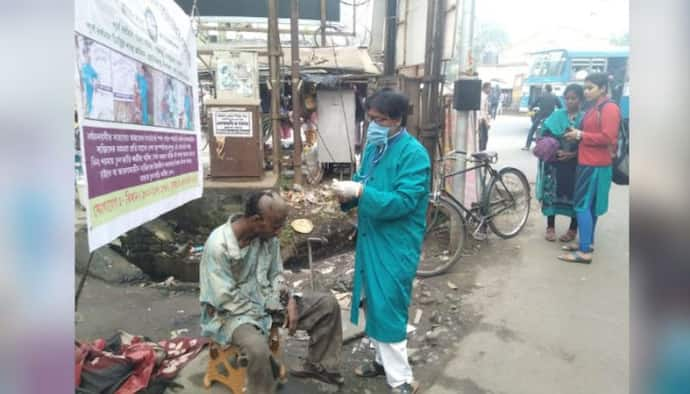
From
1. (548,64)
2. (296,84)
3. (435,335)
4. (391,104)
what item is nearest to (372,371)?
(435,335)

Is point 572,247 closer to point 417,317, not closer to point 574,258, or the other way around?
point 574,258

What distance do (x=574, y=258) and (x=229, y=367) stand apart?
3810mm

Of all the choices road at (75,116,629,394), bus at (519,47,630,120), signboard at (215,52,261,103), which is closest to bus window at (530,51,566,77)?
bus at (519,47,630,120)

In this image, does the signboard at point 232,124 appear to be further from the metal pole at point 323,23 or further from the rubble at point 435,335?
the metal pole at point 323,23

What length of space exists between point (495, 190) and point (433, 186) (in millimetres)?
722

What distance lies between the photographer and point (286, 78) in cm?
829

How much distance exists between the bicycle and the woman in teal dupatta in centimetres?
33

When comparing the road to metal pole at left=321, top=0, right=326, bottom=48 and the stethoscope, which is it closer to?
the stethoscope

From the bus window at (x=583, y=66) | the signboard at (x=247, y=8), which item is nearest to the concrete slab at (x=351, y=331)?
the signboard at (x=247, y=8)

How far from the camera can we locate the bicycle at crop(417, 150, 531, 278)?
491 centimetres

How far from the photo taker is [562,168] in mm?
5238

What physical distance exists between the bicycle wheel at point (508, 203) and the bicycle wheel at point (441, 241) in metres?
0.59

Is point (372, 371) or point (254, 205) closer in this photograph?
point (254, 205)
